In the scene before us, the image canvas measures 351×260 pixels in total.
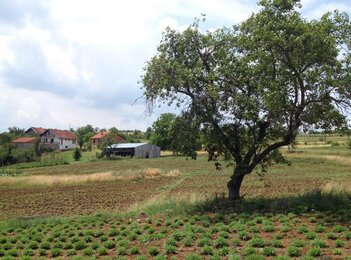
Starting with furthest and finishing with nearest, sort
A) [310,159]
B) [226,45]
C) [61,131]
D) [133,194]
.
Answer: [61,131], [310,159], [133,194], [226,45]

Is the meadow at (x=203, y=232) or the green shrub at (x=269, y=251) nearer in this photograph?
the green shrub at (x=269, y=251)

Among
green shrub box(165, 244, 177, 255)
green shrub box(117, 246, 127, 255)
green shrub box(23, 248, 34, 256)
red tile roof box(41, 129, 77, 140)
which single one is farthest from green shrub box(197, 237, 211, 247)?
red tile roof box(41, 129, 77, 140)

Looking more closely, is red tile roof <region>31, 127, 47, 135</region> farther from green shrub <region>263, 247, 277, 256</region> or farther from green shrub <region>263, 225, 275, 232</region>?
green shrub <region>263, 247, 277, 256</region>

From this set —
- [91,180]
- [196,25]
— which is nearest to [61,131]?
[91,180]

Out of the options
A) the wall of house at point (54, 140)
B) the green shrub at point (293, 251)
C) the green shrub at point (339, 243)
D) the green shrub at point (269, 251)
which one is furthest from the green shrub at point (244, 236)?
the wall of house at point (54, 140)

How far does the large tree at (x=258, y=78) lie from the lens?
1560 centimetres

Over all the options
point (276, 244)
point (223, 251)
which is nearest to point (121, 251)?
point (223, 251)

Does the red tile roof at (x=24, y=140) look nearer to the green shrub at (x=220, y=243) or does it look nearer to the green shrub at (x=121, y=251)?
the green shrub at (x=121, y=251)

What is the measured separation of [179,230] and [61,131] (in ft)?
455

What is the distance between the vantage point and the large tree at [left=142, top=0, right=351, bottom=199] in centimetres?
1560

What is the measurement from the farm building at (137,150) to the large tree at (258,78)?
3381 inches

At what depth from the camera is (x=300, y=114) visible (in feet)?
53.7

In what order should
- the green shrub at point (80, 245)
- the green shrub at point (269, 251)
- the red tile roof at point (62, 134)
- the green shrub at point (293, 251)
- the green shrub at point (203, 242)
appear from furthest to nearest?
the red tile roof at point (62, 134), the green shrub at point (80, 245), the green shrub at point (203, 242), the green shrub at point (269, 251), the green shrub at point (293, 251)

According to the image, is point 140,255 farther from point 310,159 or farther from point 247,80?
point 310,159
